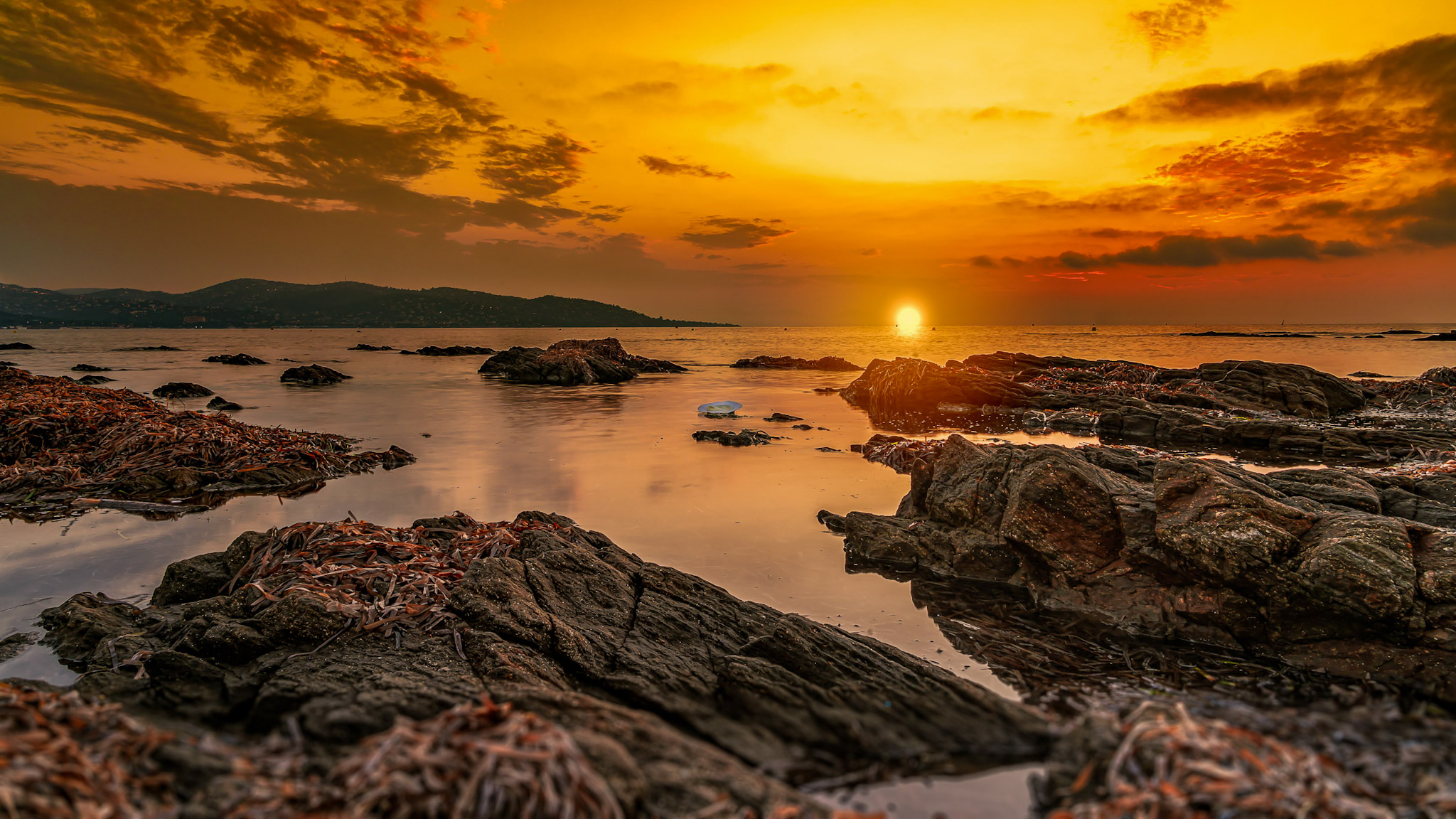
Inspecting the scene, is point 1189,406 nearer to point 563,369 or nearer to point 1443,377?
point 1443,377

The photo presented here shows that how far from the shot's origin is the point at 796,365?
61.9 m

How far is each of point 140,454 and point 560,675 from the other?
13.0 meters

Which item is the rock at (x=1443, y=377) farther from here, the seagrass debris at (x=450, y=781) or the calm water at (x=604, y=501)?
the seagrass debris at (x=450, y=781)

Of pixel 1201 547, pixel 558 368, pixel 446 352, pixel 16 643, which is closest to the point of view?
pixel 16 643

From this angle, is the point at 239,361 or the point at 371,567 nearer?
the point at 371,567

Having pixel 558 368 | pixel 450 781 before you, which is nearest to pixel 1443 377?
pixel 450 781

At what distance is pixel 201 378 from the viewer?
40500 mm

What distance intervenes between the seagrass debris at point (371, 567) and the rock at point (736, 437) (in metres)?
11.1

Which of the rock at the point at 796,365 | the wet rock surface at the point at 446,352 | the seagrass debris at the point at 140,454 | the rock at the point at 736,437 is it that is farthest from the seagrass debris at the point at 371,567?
the wet rock surface at the point at 446,352

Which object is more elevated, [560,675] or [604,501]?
[560,675]

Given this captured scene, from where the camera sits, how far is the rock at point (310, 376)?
3797cm

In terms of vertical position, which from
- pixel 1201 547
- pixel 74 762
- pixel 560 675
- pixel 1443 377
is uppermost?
pixel 1443 377

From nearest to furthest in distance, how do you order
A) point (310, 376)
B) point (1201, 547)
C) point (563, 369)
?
point (1201, 547), point (310, 376), point (563, 369)

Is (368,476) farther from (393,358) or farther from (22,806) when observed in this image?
(393,358)
